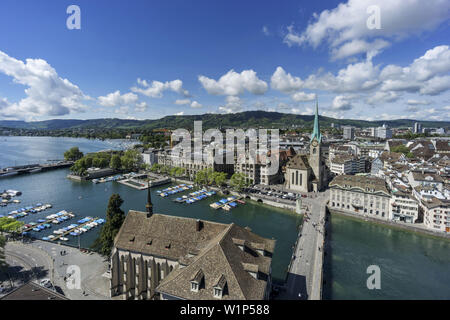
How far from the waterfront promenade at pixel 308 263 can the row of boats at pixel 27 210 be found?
4374 cm

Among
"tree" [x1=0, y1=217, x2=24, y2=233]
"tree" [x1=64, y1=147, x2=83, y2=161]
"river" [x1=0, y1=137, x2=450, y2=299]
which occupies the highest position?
"tree" [x1=64, y1=147, x2=83, y2=161]

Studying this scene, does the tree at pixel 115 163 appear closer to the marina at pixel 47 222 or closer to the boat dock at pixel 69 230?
the marina at pixel 47 222

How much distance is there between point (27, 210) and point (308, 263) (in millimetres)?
46545

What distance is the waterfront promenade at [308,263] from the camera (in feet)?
66.5

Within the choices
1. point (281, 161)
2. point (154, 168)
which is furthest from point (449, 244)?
point (154, 168)

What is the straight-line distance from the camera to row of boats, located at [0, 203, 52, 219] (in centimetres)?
3997

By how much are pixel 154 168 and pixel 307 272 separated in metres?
57.4

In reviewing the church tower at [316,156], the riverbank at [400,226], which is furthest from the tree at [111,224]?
the church tower at [316,156]

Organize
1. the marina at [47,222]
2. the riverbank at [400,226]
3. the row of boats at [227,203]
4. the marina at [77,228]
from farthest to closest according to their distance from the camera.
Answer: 1. the row of boats at [227,203]
2. the marina at [47,222]
3. the riverbank at [400,226]
4. the marina at [77,228]

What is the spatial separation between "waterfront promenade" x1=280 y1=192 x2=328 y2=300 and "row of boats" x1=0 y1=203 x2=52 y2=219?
144 feet

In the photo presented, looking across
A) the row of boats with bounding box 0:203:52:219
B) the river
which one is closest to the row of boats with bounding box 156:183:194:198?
the river

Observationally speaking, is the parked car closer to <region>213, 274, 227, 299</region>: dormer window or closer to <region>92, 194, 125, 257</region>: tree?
<region>92, 194, 125, 257</region>: tree

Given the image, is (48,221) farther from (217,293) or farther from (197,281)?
(217,293)
